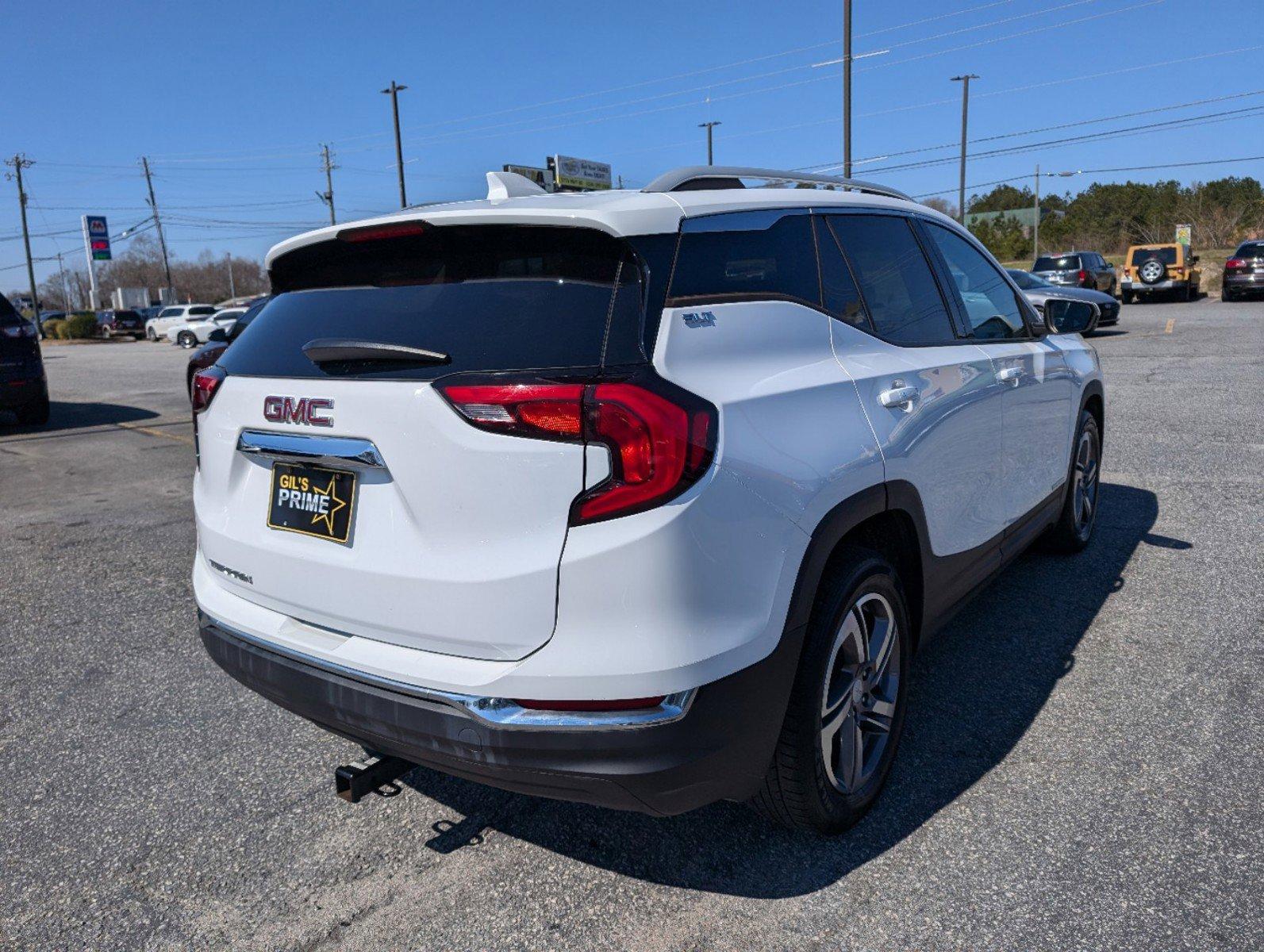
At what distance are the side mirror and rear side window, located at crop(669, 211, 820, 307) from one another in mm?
2321

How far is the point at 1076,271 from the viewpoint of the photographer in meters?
25.6

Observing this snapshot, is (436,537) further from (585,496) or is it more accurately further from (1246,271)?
(1246,271)

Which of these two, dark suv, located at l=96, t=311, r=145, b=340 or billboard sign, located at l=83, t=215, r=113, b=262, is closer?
dark suv, located at l=96, t=311, r=145, b=340

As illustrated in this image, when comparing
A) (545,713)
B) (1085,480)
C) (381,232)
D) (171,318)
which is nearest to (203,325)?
(171,318)

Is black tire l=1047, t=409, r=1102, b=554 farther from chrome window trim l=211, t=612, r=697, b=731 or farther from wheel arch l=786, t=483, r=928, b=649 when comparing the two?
chrome window trim l=211, t=612, r=697, b=731

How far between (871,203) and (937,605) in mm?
1371

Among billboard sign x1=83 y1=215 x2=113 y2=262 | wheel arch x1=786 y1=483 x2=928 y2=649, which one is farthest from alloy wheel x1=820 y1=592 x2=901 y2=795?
billboard sign x1=83 y1=215 x2=113 y2=262

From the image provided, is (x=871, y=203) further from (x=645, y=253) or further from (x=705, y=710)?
(x=705, y=710)

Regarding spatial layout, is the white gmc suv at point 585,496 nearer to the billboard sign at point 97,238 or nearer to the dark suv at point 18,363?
the dark suv at point 18,363

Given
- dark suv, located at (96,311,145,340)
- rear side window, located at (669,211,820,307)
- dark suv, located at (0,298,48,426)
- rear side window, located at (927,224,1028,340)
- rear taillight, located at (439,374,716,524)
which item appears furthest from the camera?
dark suv, located at (96,311,145,340)

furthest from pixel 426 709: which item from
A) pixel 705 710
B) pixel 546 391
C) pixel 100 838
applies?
pixel 100 838

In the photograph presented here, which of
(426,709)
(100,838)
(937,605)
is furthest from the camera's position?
(937,605)

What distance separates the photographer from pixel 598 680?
206 centimetres

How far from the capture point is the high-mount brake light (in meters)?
2.46
